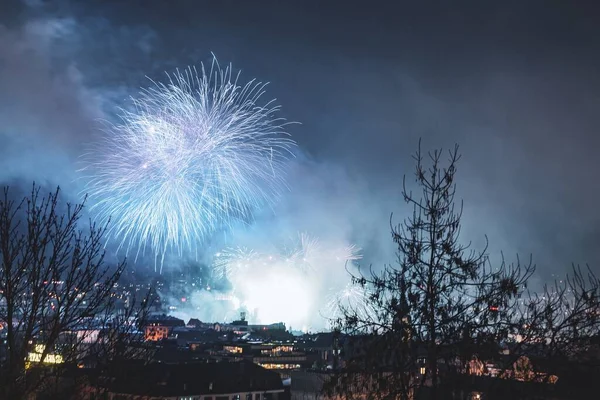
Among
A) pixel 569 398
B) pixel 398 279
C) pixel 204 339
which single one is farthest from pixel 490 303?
pixel 204 339

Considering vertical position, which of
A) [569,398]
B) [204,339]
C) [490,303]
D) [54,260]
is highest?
[204,339]

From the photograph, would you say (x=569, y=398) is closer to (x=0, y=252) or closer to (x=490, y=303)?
(x=490, y=303)

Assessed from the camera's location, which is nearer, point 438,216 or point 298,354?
point 438,216

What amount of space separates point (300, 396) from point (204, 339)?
6393 cm

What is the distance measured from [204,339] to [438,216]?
10388cm

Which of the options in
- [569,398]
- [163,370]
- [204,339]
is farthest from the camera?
[204,339]

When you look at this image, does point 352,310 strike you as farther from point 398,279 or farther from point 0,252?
point 0,252

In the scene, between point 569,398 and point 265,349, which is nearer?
point 569,398

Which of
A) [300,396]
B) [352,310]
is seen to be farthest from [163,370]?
[352,310]

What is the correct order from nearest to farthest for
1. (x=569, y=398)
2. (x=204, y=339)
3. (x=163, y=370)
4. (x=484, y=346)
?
(x=484, y=346) < (x=569, y=398) < (x=163, y=370) < (x=204, y=339)

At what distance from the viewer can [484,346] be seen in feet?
37.3

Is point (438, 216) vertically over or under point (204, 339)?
under

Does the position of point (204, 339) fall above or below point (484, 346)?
above

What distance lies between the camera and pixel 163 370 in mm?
49688
